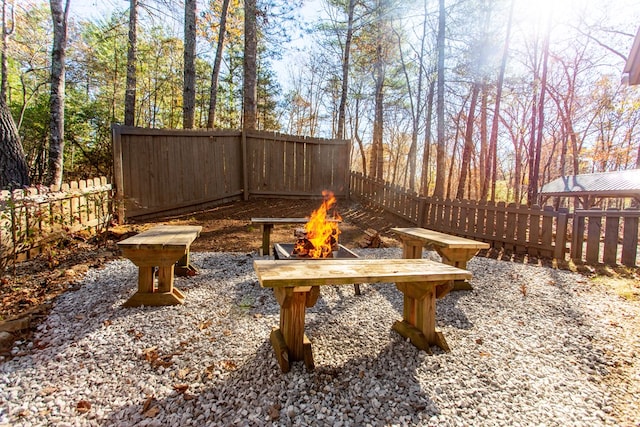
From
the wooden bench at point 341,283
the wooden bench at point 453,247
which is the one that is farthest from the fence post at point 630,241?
the wooden bench at point 341,283

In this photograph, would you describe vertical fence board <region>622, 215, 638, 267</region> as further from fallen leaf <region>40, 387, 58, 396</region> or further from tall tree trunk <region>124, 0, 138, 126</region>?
tall tree trunk <region>124, 0, 138, 126</region>

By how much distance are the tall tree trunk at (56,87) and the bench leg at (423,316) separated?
18.4ft

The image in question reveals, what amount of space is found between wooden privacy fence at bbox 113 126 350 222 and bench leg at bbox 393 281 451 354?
545cm

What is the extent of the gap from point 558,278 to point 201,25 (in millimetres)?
14389

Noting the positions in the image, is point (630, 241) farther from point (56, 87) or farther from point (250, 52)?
point (56, 87)

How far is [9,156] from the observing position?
13.4ft

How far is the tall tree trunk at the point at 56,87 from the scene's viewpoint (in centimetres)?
502

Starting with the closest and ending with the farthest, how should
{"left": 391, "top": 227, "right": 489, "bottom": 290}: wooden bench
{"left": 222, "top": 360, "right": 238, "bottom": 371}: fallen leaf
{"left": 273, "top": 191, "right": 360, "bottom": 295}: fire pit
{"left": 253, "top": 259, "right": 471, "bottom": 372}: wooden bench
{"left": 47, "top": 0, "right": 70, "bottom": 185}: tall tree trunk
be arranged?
{"left": 253, "top": 259, "right": 471, "bottom": 372}: wooden bench < {"left": 222, "top": 360, "right": 238, "bottom": 371}: fallen leaf < {"left": 273, "top": 191, "right": 360, "bottom": 295}: fire pit < {"left": 391, "top": 227, "right": 489, "bottom": 290}: wooden bench < {"left": 47, "top": 0, "right": 70, "bottom": 185}: tall tree trunk

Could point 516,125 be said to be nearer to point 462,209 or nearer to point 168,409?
point 462,209

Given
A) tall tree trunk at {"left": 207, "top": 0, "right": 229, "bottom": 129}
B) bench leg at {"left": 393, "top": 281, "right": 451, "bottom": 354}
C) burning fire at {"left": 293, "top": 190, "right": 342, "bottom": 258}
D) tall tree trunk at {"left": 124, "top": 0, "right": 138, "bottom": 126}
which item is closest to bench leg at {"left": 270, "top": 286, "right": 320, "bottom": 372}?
bench leg at {"left": 393, "top": 281, "right": 451, "bottom": 354}

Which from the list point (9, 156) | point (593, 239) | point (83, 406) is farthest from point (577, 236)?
point (9, 156)

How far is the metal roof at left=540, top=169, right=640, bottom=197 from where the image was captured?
5.77 m

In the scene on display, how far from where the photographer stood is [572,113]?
51.2 feet

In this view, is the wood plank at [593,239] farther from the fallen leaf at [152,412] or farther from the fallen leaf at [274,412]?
the fallen leaf at [152,412]
